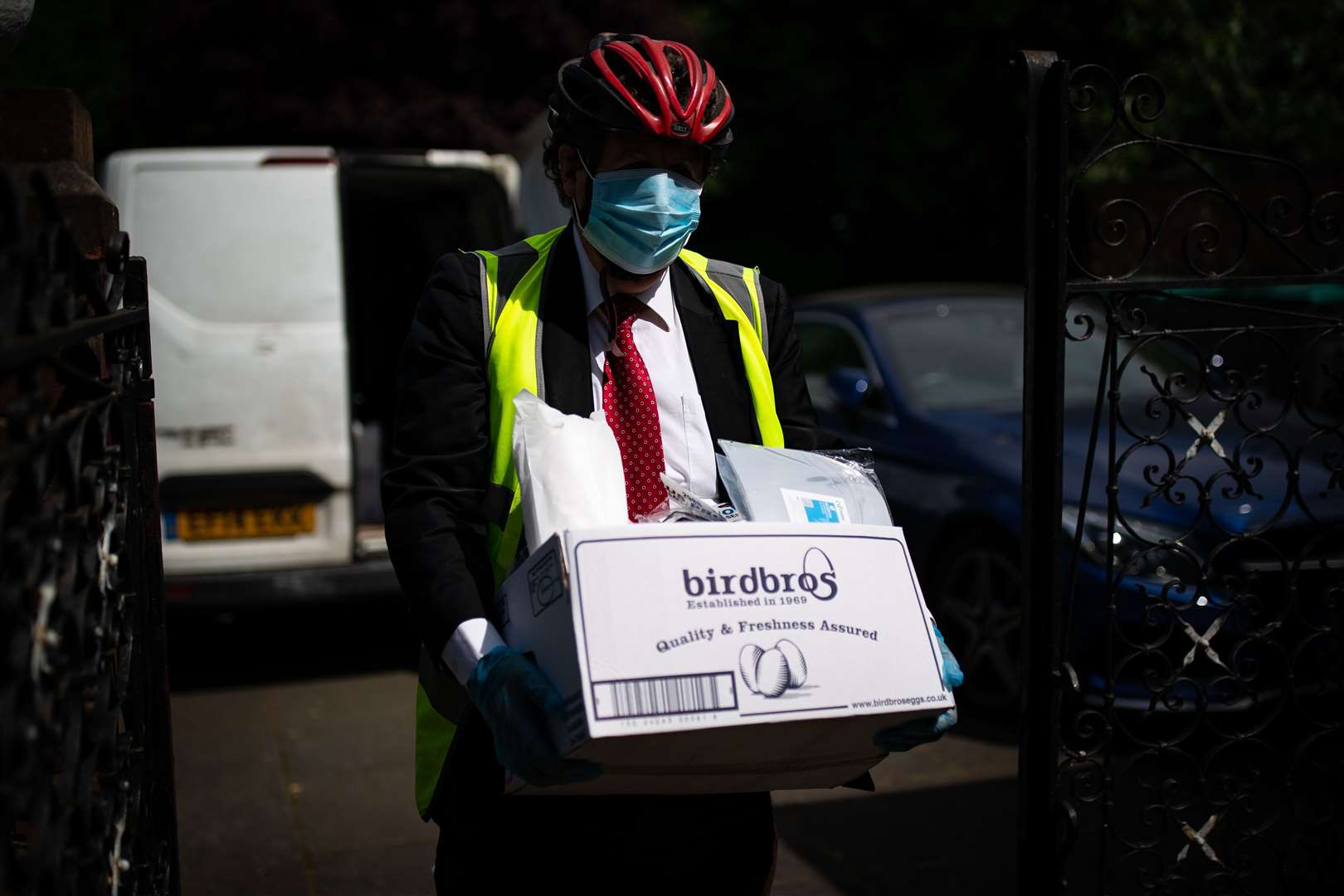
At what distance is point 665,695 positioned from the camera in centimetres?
171

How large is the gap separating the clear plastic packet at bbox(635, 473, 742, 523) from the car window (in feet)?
14.7

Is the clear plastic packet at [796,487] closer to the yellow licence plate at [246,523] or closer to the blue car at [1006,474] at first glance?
the blue car at [1006,474]

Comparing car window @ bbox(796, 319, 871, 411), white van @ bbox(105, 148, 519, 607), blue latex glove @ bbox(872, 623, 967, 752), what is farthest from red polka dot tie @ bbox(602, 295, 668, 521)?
car window @ bbox(796, 319, 871, 411)

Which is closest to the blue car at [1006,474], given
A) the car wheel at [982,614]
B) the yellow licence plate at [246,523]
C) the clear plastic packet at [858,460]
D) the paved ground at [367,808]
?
the car wheel at [982,614]

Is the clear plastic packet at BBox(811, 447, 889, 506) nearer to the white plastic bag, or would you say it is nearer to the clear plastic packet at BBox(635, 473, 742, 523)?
the clear plastic packet at BBox(635, 473, 742, 523)

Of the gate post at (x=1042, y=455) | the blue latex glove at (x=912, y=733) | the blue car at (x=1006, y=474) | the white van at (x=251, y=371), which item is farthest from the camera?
the white van at (x=251, y=371)

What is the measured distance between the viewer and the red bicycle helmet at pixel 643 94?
6.94 feet

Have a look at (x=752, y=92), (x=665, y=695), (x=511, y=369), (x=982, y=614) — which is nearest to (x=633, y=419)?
(x=511, y=369)

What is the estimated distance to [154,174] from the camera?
6.02 metres

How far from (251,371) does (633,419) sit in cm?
423

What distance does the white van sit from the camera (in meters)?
5.91

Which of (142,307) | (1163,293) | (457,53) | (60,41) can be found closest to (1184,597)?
(1163,293)

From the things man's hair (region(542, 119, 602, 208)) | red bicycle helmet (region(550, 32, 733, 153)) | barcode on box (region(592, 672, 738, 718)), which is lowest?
barcode on box (region(592, 672, 738, 718))

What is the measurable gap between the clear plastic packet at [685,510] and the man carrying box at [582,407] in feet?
0.07
